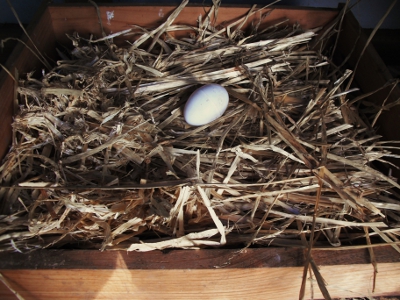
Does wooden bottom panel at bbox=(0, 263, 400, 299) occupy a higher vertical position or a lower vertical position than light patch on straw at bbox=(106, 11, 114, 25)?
lower

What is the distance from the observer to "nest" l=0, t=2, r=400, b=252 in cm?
88

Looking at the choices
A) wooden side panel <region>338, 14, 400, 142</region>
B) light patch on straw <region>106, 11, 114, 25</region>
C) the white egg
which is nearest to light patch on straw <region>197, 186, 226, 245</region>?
the white egg

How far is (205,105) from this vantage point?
100cm

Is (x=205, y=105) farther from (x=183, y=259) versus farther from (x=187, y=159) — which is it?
(x=183, y=259)

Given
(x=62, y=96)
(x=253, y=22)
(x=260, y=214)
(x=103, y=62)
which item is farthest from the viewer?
(x=253, y=22)

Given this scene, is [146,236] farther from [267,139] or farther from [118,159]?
[267,139]

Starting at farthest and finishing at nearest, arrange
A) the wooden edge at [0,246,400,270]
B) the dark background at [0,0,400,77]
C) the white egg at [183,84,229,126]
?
the dark background at [0,0,400,77], the white egg at [183,84,229,126], the wooden edge at [0,246,400,270]

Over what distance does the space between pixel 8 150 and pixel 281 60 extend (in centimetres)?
100

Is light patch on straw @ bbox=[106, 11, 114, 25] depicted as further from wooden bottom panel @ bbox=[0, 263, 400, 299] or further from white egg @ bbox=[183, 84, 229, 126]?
wooden bottom panel @ bbox=[0, 263, 400, 299]

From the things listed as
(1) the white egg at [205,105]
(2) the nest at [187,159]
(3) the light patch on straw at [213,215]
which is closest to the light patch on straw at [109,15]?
(2) the nest at [187,159]

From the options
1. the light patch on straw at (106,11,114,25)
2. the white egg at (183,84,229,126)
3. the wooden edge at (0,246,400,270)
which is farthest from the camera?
the light patch on straw at (106,11,114,25)

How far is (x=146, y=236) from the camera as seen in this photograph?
0.93 meters

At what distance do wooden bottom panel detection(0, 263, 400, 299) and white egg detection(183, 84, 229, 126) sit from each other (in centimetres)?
46

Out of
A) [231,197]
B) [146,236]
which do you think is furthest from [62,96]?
[231,197]
